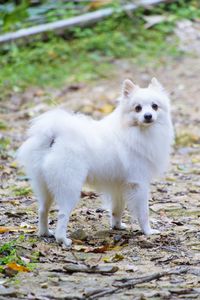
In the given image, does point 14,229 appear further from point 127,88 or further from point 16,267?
point 127,88

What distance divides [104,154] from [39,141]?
1.82ft

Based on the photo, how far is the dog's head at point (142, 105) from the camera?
6.27 meters

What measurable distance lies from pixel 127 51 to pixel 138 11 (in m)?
1.43

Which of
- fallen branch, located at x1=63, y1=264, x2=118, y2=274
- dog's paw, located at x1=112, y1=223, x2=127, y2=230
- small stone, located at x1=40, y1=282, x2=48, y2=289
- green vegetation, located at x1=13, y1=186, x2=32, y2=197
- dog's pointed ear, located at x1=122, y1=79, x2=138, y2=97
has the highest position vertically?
dog's pointed ear, located at x1=122, y1=79, x2=138, y2=97

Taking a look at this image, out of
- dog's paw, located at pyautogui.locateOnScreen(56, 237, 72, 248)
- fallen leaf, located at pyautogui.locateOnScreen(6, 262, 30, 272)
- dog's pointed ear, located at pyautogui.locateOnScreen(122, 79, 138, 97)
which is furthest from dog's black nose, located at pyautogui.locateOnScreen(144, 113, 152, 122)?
fallen leaf, located at pyautogui.locateOnScreen(6, 262, 30, 272)

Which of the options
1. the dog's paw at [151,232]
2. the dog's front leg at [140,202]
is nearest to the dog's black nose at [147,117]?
the dog's front leg at [140,202]

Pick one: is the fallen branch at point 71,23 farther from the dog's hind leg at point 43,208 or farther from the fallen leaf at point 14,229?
the dog's hind leg at point 43,208

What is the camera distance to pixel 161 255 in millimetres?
5602

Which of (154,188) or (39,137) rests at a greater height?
(39,137)

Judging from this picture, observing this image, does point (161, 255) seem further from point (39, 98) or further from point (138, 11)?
point (138, 11)

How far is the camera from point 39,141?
5848 millimetres

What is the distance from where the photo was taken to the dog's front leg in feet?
20.7

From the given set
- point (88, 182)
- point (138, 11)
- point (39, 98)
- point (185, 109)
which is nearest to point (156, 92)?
point (88, 182)

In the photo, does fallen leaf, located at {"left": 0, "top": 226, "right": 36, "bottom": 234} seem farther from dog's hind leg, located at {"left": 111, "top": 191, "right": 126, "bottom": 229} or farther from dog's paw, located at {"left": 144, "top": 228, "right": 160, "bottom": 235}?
dog's paw, located at {"left": 144, "top": 228, "right": 160, "bottom": 235}
